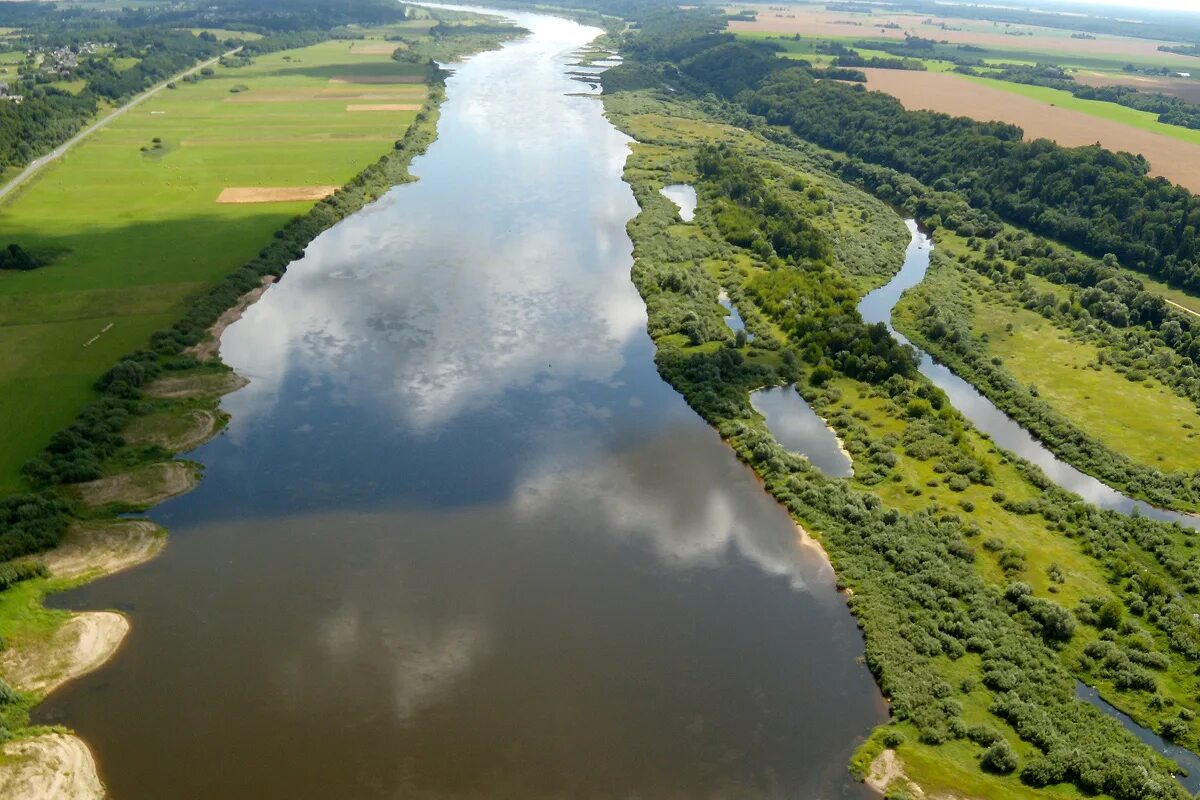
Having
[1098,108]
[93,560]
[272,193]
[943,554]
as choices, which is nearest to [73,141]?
[272,193]

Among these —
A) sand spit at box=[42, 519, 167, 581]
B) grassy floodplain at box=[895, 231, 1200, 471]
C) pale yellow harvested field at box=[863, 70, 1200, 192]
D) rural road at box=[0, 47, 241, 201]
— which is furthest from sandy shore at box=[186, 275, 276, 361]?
pale yellow harvested field at box=[863, 70, 1200, 192]

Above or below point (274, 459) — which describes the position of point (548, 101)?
above

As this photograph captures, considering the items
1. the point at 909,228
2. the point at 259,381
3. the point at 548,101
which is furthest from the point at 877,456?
the point at 548,101

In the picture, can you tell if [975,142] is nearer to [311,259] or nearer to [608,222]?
[608,222]

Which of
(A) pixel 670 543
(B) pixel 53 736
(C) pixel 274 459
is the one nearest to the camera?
(B) pixel 53 736

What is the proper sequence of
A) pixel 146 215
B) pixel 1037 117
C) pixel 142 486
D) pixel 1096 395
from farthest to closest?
pixel 1037 117 < pixel 146 215 < pixel 1096 395 < pixel 142 486

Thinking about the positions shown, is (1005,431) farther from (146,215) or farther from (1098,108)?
(1098,108)
